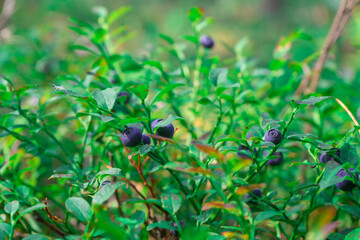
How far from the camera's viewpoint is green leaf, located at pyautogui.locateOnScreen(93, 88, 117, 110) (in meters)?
0.48

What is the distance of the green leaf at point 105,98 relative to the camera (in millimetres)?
480

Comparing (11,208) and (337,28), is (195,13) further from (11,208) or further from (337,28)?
(11,208)

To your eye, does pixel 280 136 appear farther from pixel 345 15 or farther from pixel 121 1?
pixel 121 1

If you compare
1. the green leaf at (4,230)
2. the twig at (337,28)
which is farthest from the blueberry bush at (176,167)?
the twig at (337,28)

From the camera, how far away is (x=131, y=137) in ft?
1.59

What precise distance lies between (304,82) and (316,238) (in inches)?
33.0

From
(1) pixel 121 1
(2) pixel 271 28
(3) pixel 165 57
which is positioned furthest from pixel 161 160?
(1) pixel 121 1

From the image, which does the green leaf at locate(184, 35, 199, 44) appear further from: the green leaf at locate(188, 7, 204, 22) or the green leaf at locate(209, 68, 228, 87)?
the green leaf at locate(209, 68, 228, 87)

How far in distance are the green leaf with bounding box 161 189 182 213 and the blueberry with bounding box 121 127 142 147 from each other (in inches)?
4.6

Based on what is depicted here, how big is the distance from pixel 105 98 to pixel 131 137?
0.22ft

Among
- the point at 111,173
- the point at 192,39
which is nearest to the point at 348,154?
the point at 111,173

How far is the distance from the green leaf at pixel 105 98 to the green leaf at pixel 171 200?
7.0 inches

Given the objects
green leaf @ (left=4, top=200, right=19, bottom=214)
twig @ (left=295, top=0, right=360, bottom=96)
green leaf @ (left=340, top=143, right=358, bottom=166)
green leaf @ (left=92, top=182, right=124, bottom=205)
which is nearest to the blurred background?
twig @ (left=295, top=0, right=360, bottom=96)

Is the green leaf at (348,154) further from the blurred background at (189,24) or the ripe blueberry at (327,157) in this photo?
the blurred background at (189,24)
